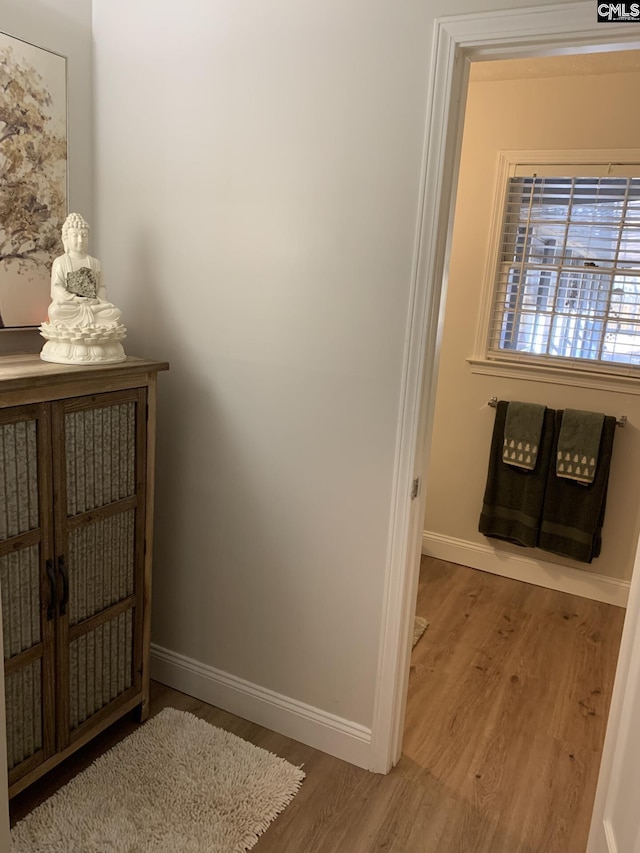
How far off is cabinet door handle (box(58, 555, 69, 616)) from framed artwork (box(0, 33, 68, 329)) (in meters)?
0.78

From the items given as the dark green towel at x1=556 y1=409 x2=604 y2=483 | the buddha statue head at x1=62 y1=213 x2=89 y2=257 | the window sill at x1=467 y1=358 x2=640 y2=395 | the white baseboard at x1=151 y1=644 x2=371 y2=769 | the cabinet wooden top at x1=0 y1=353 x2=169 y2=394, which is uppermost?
the buddha statue head at x1=62 y1=213 x2=89 y2=257

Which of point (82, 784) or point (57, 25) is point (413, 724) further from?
point (57, 25)

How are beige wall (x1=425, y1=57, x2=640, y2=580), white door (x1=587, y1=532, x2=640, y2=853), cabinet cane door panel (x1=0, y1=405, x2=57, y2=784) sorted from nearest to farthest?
white door (x1=587, y1=532, x2=640, y2=853)
cabinet cane door panel (x1=0, y1=405, x2=57, y2=784)
beige wall (x1=425, y1=57, x2=640, y2=580)

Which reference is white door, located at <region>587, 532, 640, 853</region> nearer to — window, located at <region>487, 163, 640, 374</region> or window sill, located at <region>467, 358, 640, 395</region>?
window sill, located at <region>467, 358, 640, 395</region>

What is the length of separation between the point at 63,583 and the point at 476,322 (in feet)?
8.43

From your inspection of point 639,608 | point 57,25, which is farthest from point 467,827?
point 57,25

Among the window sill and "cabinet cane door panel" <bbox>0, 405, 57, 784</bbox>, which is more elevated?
the window sill

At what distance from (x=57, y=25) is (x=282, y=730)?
2.45 metres

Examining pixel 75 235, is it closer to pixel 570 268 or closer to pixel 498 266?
pixel 498 266

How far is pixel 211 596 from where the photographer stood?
2.43 metres

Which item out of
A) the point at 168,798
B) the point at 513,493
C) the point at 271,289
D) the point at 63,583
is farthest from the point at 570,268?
the point at 168,798

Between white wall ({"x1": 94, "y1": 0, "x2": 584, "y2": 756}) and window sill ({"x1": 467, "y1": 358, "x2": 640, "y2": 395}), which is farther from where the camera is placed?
window sill ({"x1": 467, "y1": 358, "x2": 640, "y2": 395})

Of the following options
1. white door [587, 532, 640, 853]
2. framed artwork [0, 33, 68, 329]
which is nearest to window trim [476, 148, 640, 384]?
white door [587, 532, 640, 853]

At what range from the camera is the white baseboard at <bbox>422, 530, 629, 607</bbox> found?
3.49 m
